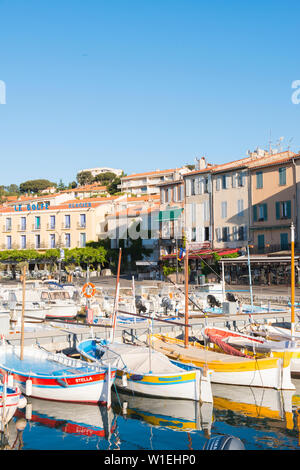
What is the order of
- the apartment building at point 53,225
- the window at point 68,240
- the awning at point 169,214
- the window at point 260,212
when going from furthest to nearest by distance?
the window at point 68,240 < the apartment building at point 53,225 < the awning at point 169,214 < the window at point 260,212

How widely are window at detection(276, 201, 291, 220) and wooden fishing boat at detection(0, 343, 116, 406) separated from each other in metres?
33.9

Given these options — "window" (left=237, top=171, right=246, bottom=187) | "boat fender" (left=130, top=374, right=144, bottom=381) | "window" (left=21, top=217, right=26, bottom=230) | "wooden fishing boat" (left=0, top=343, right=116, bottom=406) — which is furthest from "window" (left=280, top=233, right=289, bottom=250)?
"window" (left=21, top=217, right=26, bottom=230)

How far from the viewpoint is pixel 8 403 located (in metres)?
13.8

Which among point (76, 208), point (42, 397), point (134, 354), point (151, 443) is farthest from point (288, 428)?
point (76, 208)

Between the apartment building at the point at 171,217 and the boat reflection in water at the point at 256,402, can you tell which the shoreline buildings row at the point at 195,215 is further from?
the boat reflection in water at the point at 256,402

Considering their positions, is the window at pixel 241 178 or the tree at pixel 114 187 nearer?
the window at pixel 241 178

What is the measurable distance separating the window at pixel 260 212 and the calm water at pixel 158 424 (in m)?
32.7

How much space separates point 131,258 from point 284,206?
2428 centimetres

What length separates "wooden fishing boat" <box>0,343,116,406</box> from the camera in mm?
15719

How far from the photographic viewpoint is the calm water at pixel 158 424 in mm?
13414

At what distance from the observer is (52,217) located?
231 feet

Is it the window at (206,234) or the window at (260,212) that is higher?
the window at (260,212)

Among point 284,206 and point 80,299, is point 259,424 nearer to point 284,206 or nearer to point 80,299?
point 80,299

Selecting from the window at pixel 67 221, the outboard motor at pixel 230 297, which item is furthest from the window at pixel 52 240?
the outboard motor at pixel 230 297
